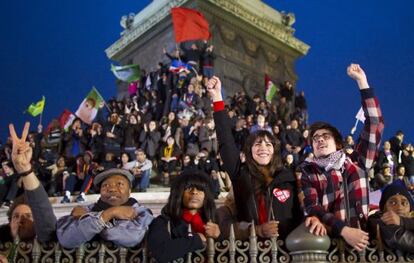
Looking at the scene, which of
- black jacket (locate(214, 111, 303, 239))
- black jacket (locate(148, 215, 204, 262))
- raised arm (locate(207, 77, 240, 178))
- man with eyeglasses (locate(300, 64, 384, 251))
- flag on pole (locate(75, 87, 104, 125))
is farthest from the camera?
flag on pole (locate(75, 87, 104, 125))

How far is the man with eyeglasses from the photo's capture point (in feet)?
12.7

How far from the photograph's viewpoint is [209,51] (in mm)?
21750

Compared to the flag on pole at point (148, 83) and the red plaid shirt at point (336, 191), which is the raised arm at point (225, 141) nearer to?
the red plaid shirt at point (336, 191)

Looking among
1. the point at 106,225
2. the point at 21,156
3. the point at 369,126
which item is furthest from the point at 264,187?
the point at 21,156

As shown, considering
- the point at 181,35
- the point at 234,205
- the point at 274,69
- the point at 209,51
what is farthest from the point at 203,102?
the point at 234,205

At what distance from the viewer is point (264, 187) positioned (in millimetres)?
4301

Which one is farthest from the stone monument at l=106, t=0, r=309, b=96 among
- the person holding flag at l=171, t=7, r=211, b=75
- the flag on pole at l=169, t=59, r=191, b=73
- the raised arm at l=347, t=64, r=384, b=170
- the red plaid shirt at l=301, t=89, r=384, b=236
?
the red plaid shirt at l=301, t=89, r=384, b=236

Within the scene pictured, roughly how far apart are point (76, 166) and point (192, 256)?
9.54m

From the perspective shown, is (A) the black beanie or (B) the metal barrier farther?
(A) the black beanie

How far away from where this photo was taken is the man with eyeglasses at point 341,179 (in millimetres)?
3871

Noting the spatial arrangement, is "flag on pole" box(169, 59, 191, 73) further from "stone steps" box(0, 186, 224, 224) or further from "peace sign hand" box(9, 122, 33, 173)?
"peace sign hand" box(9, 122, 33, 173)

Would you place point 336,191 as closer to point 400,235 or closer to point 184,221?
point 400,235

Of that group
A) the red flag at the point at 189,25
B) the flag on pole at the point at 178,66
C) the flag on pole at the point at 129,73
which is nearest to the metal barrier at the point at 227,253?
the red flag at the point at 189,25

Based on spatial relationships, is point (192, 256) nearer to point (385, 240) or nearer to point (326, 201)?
point (326, 201)
